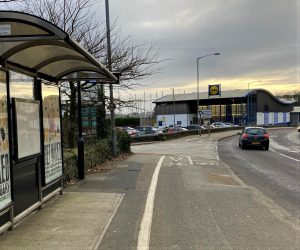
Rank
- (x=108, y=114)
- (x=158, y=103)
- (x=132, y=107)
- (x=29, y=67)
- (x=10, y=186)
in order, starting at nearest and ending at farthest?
1. (x=10, y=186)
2. (x=29, y=67)
3. (x=132, y=107)
4. (x=108, y=114)
5. (x=158, y=103)

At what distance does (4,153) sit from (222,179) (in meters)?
8.05

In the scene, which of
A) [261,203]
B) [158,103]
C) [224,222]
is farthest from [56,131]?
[158,103]

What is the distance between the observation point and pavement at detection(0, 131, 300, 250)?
5.86 m

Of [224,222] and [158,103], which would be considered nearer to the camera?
[224,222]

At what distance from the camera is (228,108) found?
4429 inches

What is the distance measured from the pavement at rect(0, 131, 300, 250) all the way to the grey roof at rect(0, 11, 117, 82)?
7.87ft

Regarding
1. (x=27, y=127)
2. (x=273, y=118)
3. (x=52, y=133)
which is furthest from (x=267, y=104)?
(x=27, y=127)

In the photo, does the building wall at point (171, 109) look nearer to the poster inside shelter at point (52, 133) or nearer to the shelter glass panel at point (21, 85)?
the poster inside shelter at point (52, 133)

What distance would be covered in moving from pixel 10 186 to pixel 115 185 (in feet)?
15.8

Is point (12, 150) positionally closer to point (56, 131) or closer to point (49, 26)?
point (49, 26)

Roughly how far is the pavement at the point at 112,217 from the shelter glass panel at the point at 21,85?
190 centimetres

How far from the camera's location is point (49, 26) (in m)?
5.40

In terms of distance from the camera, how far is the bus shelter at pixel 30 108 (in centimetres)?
576

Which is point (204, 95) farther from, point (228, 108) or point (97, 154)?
point (97, 154)
